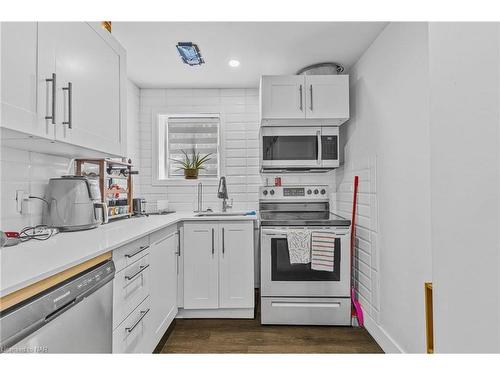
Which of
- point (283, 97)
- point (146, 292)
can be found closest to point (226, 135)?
point (283, 97)

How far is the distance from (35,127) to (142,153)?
2179mm

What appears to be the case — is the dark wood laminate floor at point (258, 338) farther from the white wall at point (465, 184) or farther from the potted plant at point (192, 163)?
the white wall at point (465, 184)

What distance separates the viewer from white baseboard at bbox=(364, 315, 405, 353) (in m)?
1.98

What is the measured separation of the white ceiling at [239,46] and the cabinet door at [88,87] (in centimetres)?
43

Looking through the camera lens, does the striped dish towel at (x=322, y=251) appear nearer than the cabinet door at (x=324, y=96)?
Yes

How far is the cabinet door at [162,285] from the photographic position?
1.93 m

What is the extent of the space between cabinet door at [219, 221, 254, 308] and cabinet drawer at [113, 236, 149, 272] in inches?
36.6

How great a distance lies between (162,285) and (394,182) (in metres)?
1.76

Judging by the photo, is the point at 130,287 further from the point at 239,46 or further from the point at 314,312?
Result: the point at 239,46

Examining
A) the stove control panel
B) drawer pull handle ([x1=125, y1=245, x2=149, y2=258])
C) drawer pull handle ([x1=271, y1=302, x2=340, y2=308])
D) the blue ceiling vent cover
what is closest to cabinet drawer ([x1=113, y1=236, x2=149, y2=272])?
drawer pull handle ([x1=125, y1=245, x2=149, y2=258])

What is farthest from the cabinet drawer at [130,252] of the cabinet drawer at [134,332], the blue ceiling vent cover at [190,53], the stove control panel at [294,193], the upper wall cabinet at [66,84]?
the stove control panel at [294,193]

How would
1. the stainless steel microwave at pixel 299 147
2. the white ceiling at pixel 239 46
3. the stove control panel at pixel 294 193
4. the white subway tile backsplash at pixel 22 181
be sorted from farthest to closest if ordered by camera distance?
the stove control panel at pixel 294 193 → the stainless steel microwave at pixel 299 147 → the white ceiling at pixel 239 46 → the white subway tile backsplash at pixel 22 181
